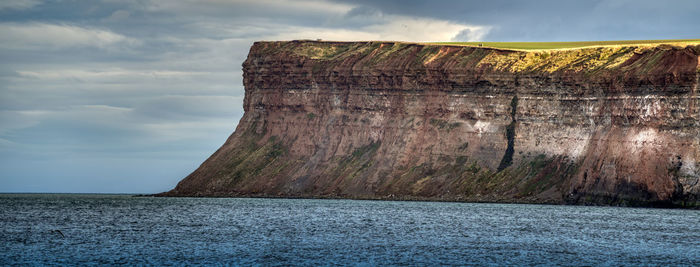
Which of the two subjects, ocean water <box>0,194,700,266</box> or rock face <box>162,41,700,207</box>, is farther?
rock face <box>162,41,700,207</box>

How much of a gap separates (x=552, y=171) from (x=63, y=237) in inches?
2903

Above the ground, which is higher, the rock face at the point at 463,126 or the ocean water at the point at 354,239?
the rock face at the point at 463,126

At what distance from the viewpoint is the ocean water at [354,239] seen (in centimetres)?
4803

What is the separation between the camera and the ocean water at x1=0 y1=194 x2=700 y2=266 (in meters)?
48.0

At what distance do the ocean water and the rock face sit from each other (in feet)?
74.3

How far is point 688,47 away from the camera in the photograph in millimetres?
112562

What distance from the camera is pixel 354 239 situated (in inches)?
2345

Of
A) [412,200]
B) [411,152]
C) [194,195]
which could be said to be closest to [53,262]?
[412,200]

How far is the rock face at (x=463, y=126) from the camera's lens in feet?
358

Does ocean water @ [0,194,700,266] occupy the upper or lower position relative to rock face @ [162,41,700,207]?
lower

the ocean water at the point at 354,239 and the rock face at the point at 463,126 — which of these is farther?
the rock face at the point at 463,126

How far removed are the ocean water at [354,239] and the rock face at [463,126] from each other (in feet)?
74.3

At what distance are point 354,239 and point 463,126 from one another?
78875 mm

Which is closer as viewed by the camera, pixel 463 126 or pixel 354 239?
pixel 354 239
